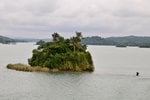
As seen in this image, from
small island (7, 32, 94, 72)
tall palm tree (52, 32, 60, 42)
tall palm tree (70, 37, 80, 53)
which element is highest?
tall palm tree (52, 32, 60, 42)

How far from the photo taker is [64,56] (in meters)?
127

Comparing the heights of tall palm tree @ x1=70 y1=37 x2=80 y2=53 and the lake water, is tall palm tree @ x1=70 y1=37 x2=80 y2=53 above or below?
above

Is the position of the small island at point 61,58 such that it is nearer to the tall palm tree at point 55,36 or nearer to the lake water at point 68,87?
the tall palm tree at point 55,36

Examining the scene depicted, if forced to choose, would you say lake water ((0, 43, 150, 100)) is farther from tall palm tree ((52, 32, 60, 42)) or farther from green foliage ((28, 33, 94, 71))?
tall palm tree ((52, 32, 60, 42))

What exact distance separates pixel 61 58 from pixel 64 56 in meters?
2.02

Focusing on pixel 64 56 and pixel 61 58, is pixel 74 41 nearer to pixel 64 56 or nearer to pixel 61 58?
pixel 64 56

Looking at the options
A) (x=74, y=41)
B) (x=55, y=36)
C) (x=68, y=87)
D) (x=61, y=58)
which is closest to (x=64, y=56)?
(x=61, y=58)

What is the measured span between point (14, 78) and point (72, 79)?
1605 centimetres

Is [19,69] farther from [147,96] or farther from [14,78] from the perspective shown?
[147,96]

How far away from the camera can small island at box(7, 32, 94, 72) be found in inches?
4909

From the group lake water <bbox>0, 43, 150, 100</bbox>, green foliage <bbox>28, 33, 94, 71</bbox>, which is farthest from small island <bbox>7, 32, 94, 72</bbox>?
lake water <bbox>0, 43, 150, 100</bbox>

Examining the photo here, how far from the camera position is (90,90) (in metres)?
90.6

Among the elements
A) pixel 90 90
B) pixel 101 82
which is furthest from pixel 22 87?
pixel 101 82

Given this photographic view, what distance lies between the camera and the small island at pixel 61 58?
125m
